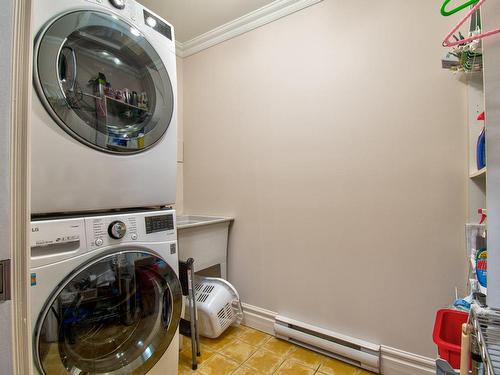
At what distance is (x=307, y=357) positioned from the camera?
5.27ft

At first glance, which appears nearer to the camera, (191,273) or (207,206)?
(191,273)

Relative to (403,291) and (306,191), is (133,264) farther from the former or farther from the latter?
(403,291)

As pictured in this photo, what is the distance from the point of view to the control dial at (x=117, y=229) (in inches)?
42.1

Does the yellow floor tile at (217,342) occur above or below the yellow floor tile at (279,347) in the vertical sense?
above

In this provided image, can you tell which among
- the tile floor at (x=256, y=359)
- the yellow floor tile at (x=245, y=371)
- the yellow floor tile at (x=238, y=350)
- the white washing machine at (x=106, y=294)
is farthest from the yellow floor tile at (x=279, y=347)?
the white washing machine at (x=106, y=294)

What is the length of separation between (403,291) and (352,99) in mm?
1127

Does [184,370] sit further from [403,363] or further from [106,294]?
[403,363]

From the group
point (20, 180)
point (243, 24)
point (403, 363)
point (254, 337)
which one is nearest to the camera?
point (20, 180)

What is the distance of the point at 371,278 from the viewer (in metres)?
1.53

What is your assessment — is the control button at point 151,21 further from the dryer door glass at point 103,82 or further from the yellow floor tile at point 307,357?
the yellow floor tile at point 307,357

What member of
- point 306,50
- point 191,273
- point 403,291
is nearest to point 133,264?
point 191,273

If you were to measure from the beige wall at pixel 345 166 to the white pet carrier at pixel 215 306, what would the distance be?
0.69 feet

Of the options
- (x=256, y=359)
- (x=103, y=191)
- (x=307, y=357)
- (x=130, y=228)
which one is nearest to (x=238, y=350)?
(x=256, y=359)

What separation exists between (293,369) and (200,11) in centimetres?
243
